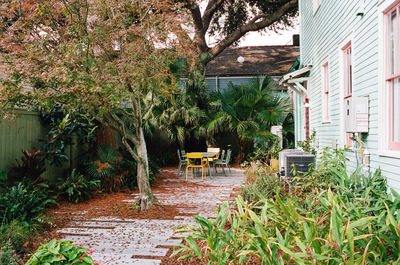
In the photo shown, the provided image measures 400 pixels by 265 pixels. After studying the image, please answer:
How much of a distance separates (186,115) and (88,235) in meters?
8.04

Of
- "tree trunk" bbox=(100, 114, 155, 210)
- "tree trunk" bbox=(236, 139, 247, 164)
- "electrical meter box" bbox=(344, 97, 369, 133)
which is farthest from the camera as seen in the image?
"tree trunk" bbox=(236, 139, 247, 164)

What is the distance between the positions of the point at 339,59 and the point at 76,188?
18.3ft

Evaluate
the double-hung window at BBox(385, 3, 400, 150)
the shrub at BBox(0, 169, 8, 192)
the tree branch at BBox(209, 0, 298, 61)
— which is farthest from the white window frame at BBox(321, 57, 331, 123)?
the tree branch at BBox(209, 0, 298, 61)

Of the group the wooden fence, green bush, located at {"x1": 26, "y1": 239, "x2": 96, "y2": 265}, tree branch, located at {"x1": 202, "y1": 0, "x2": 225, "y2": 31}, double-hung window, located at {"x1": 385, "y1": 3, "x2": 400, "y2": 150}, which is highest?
tree branch, located at {"x1": 202, "y1": 0, "x2": 225, "y2": 31}

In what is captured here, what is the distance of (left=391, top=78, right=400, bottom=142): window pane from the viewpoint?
3781 millimetres

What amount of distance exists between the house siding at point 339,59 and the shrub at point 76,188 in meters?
5.00

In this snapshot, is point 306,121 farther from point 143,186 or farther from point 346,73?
point 143,186

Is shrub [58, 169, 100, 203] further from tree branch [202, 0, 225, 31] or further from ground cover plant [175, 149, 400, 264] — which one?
tree branch [202, 0, 225, 31]

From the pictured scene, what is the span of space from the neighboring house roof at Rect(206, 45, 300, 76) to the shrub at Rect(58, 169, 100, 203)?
11389mm

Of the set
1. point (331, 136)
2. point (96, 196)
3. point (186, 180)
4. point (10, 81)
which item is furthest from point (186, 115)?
point (10, 81)

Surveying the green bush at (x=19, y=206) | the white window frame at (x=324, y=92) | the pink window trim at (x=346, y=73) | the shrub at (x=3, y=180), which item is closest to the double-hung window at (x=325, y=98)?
the white window frame at (x=324, y=92)

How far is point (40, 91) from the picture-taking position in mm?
4887

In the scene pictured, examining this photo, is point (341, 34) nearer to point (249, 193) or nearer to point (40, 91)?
point (249, 193)

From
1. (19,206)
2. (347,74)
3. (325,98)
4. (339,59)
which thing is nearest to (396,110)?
(347,74)
